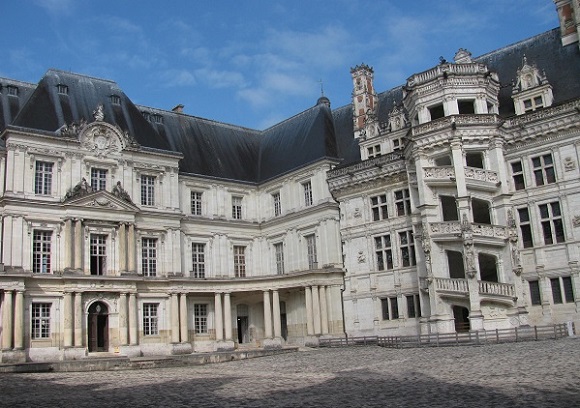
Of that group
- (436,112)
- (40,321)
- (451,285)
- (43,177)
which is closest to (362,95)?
(436,112)

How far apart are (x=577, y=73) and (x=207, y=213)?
2206cm

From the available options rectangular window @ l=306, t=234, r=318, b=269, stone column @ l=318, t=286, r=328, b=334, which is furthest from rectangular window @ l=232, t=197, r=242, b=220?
stone column @ l=318, t=286, r=328, b=334

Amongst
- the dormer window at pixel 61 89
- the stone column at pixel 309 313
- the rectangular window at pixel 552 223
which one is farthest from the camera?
the dormer window at pixel 61 89

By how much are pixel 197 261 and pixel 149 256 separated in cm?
342

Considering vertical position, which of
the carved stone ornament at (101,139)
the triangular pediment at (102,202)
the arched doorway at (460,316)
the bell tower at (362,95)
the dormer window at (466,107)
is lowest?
the arched doorway at (460,316)

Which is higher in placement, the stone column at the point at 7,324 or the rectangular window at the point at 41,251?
the rectangular window at the point at 41,251

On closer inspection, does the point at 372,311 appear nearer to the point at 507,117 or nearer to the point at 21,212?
the point at 507,117

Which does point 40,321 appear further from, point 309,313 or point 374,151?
point 374,151

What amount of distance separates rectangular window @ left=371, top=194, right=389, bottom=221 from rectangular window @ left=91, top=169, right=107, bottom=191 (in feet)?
48.4

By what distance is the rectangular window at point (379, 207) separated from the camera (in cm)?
3488

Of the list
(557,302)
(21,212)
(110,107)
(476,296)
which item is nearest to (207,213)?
(110,107)

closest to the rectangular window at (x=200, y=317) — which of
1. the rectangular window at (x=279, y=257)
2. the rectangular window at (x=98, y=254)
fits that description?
the rectangular window at (x=279, y=257)

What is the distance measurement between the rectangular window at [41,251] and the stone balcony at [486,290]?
19.7m

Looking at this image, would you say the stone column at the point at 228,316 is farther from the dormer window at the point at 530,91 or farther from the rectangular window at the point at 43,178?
the dormer window at the point at 530,91
